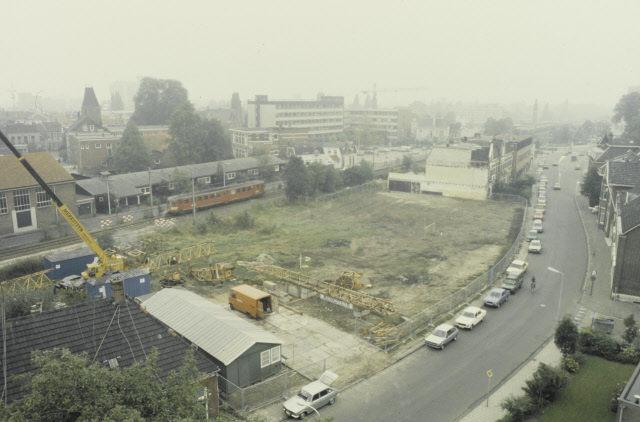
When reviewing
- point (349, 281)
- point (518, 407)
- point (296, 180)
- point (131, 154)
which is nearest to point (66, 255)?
point (349, 281)

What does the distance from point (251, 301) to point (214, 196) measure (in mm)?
31348

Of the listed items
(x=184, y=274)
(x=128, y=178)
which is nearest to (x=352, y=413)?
(x=184, y=274)

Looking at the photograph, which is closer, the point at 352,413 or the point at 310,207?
the point at 352,413

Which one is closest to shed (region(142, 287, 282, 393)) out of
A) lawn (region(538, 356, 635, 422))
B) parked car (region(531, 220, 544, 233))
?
lawn (region(538, 356, 635, 422))

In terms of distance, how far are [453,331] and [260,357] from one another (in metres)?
10.4

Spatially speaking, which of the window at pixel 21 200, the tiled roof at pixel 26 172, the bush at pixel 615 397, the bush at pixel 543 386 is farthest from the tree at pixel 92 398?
the window at pixel 21 200

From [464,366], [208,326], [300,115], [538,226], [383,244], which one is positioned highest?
[300,115]

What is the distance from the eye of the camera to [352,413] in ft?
61.8

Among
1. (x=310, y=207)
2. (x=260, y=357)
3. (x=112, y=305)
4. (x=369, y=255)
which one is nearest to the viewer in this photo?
(x=112, y=305)

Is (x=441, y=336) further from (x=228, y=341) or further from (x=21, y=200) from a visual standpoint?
(x=21, y=200)

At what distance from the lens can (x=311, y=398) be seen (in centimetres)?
1872

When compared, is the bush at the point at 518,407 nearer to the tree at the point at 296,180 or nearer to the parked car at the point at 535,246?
the parked car at the point at 535,246

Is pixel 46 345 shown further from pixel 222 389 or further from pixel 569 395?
pixel 569 395

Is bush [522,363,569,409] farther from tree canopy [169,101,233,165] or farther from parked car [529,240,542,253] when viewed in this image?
tree canopy [169,101,233,165]
